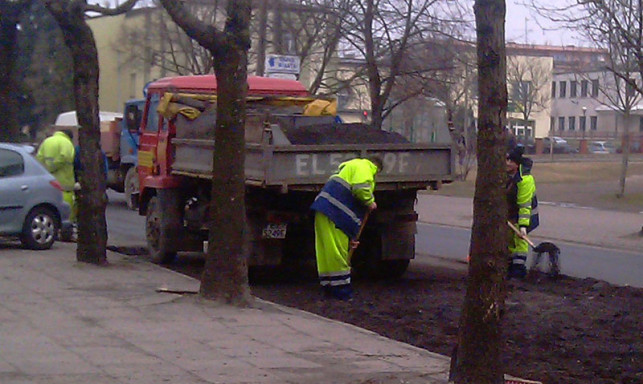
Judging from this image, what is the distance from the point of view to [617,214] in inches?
1005

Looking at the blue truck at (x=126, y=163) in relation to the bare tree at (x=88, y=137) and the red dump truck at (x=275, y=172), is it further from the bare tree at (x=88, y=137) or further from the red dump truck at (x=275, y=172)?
the bare tree at (x=88, y=137)

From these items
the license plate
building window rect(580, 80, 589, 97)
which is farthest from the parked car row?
the license plate

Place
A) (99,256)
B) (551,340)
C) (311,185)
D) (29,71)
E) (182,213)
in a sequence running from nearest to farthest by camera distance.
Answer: (551,340) < (311,185) < (99,256) < (182,213) < (29,71)

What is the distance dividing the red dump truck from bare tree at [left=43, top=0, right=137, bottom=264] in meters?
1.08

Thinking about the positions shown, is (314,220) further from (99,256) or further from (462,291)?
(99,256)

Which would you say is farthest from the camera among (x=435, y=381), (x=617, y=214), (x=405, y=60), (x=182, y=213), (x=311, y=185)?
(x=617, y=214)

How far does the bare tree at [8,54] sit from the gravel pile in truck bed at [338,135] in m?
14.4

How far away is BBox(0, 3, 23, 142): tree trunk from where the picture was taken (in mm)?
24984

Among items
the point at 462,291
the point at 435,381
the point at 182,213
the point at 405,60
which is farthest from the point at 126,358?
the point at 405,60

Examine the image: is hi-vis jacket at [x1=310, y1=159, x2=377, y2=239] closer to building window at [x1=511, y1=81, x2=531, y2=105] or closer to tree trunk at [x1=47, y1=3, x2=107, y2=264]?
tree trunk at [x1=47, y1=3, x2=107, y2=264]

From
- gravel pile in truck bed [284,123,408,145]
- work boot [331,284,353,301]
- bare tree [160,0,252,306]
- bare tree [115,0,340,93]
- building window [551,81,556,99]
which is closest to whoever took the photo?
bare tree [160,0,252,306]

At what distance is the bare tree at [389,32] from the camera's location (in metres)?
21.8

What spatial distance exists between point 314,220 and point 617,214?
15.7 m

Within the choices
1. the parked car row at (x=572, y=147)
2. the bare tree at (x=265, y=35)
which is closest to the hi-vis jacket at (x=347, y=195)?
the bare tree at (x=265, y=35)
